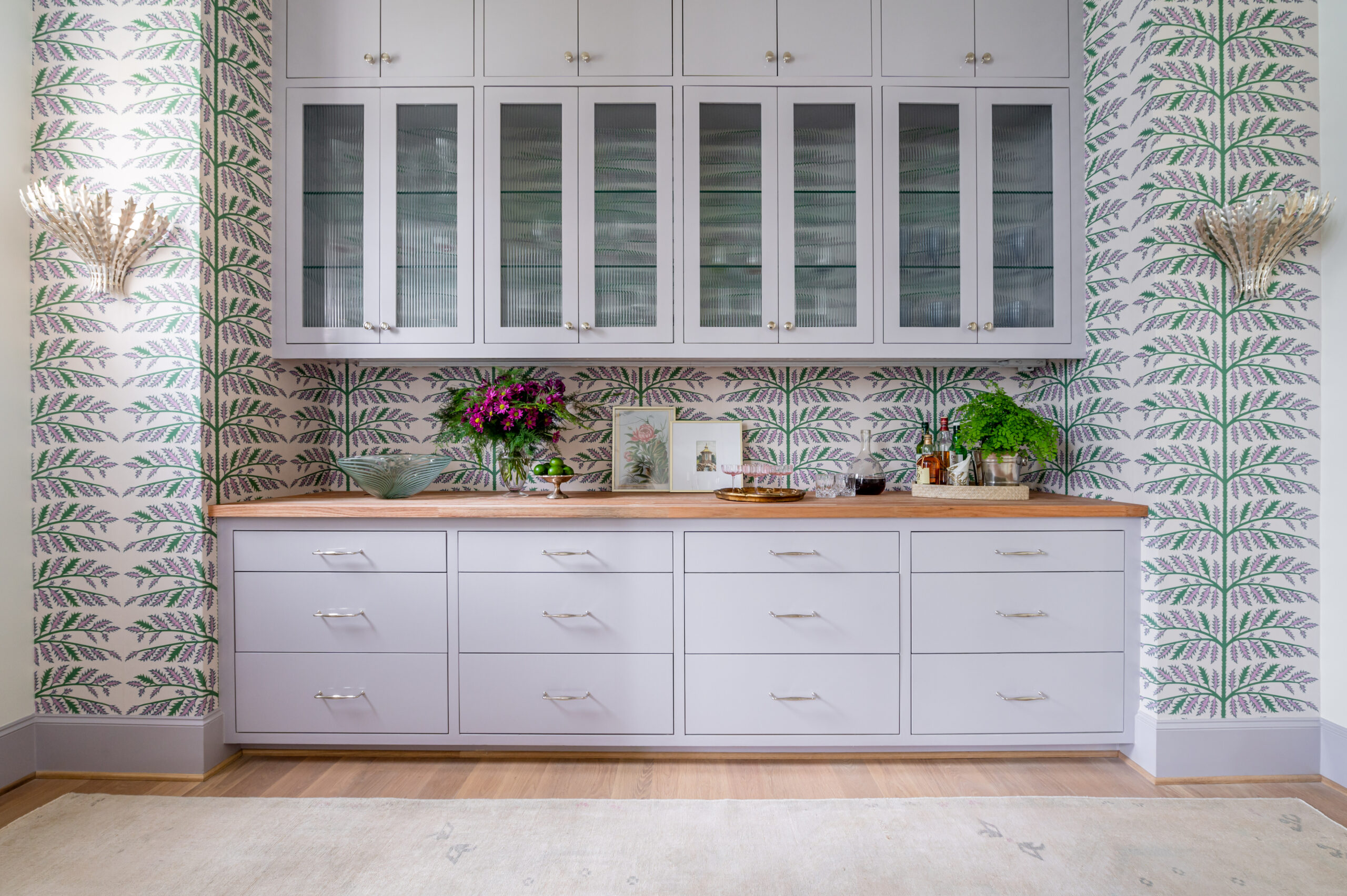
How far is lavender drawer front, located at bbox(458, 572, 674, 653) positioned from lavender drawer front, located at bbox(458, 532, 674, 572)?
19 mm

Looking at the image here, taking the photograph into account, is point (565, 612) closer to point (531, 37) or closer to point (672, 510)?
point (672, 510)

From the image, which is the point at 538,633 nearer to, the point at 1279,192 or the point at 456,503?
the point at 456,503

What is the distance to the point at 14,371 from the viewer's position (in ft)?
6.51

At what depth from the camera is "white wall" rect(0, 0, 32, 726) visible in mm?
1962

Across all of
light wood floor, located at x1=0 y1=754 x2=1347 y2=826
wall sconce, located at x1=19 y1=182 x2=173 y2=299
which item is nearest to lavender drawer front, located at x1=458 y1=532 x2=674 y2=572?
light wood floor, located at x1=0 y1=754 x2=1347 y2=826

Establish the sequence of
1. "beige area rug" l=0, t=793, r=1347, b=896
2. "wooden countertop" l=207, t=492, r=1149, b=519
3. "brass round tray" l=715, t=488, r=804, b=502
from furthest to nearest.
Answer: "brass round tray" l=715, t=488, r=804, b=502, "wooden countertop" l=207, t=492, r=1149, b=519, "beige area rug" l=0, t=793, r=1347, b=896

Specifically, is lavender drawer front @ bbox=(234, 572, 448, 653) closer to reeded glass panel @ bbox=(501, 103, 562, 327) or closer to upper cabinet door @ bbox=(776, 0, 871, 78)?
reeded glass panel @ bbox=(501, 103, 562, 327)

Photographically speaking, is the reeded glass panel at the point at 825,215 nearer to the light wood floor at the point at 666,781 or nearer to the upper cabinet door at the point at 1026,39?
the upper cabinet door at the point at 1026,39

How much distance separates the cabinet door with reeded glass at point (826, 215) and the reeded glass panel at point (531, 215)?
0.77m

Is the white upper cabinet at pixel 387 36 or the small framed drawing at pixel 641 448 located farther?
the small framed drawing at pixel 641 448

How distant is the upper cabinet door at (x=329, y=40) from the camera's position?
2.28 m

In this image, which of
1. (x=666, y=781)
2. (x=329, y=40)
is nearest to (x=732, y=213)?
(x=329, y=40)

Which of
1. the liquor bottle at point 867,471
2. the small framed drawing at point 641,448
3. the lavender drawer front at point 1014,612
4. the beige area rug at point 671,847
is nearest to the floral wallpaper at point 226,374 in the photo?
the lavender drawer front at point 1014,612

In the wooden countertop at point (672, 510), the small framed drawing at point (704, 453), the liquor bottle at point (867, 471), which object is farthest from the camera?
the small framed drawing at point (704, 453)
